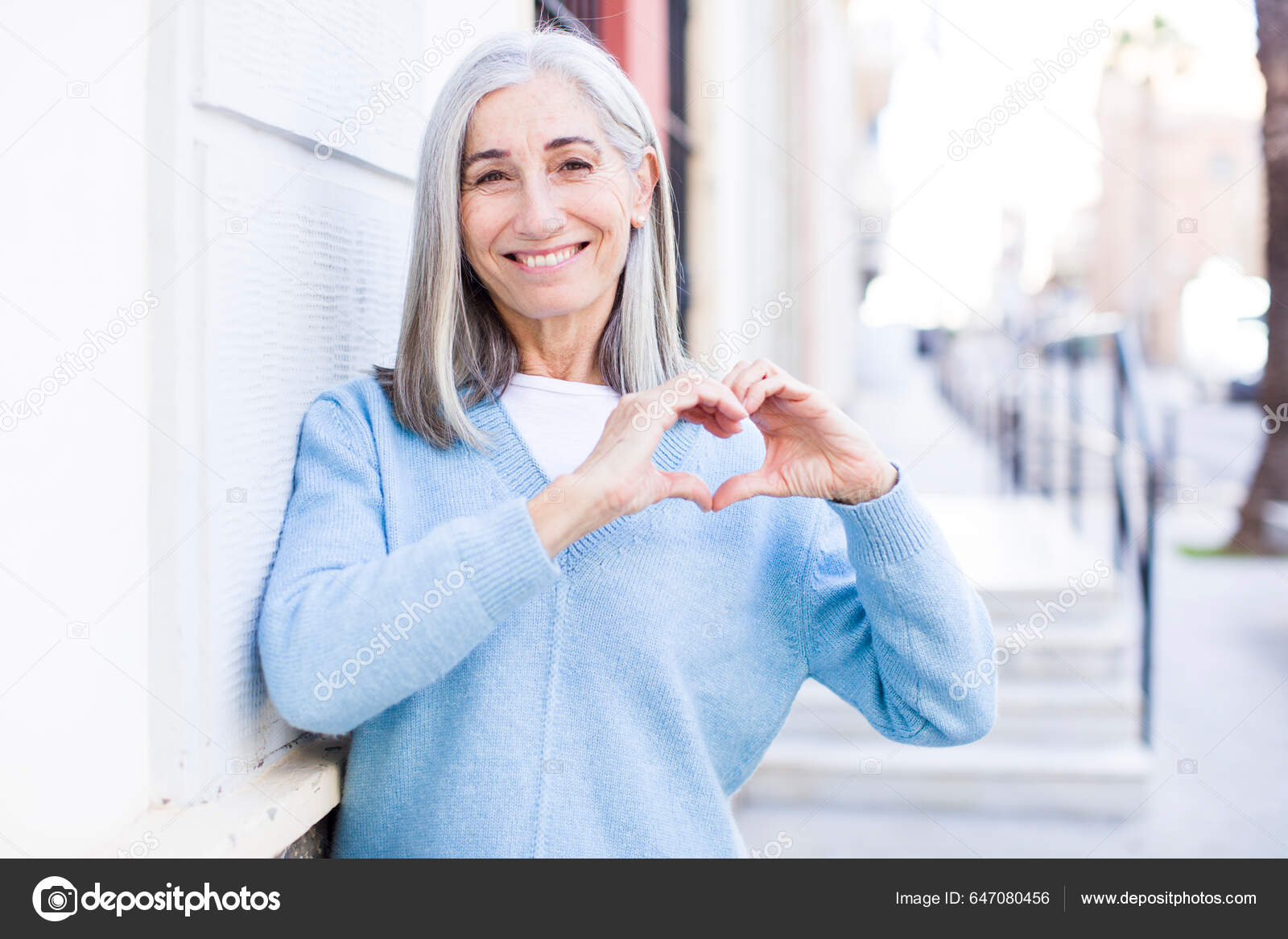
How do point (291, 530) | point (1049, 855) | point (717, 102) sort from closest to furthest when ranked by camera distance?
point (291, 530)
point (1049, 855)
point (717, 102)

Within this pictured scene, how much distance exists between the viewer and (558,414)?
5.28 ft

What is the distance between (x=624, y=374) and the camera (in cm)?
165

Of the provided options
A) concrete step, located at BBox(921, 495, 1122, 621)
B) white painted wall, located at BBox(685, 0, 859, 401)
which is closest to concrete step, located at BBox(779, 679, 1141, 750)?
concrete step, located at BBox(921, 495, 1122, 621)

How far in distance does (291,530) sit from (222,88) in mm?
519

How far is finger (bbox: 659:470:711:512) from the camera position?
1321mm

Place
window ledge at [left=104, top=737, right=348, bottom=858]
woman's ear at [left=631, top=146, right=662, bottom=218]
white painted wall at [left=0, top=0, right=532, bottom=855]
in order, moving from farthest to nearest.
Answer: woman's ear at [left=631, top=146, right=662, bottom=218] → window ledge at [left=104, top=737, right=348, bottom=858] → white painted wall at [left=0, top=0, right=532, bottom=855]

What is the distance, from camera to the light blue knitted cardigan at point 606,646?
139 cm

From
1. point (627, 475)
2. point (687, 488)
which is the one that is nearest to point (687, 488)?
point (687, 488)

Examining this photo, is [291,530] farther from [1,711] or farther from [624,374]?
[624,374]

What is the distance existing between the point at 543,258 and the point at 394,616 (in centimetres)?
55

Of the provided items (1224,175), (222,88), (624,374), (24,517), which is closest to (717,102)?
(624,374)

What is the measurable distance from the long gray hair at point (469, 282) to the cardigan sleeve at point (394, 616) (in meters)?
0.28

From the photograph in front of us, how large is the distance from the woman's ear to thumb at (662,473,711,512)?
499mm

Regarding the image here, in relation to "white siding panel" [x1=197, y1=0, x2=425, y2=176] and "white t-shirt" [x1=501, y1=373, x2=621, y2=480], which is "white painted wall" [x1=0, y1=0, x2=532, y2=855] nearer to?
"white siding panel" [x1=197, y1=0, x2=425, y2=176]
